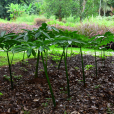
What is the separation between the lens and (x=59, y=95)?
1.62 metres

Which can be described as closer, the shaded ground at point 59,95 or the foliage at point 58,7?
the shaded ground at point 59,95

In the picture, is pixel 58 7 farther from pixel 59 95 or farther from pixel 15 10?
pixel 59 95

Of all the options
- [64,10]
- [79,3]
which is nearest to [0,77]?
[64,10]

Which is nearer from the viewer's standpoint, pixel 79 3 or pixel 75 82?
pixel 75 82

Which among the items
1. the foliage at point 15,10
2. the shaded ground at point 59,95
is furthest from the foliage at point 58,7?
the shaded ground at point 59,95

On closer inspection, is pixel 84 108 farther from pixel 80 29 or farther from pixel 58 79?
pixel 80 29

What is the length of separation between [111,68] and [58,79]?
3.98ft

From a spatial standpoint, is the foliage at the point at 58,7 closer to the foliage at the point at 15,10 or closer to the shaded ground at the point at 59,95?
the foliage at the point at 15,10

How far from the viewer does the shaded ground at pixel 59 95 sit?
1.30 m

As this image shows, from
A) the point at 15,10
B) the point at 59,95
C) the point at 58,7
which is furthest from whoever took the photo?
the point at 15,10

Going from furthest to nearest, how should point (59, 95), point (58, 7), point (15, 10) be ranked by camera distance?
point (15, 10) → point (58, 7) → point (59, 95)

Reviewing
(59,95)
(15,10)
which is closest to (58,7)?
(15,10)

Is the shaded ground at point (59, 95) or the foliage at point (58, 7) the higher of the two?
the foliage at point (58, 7)

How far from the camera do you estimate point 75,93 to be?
1.67m
